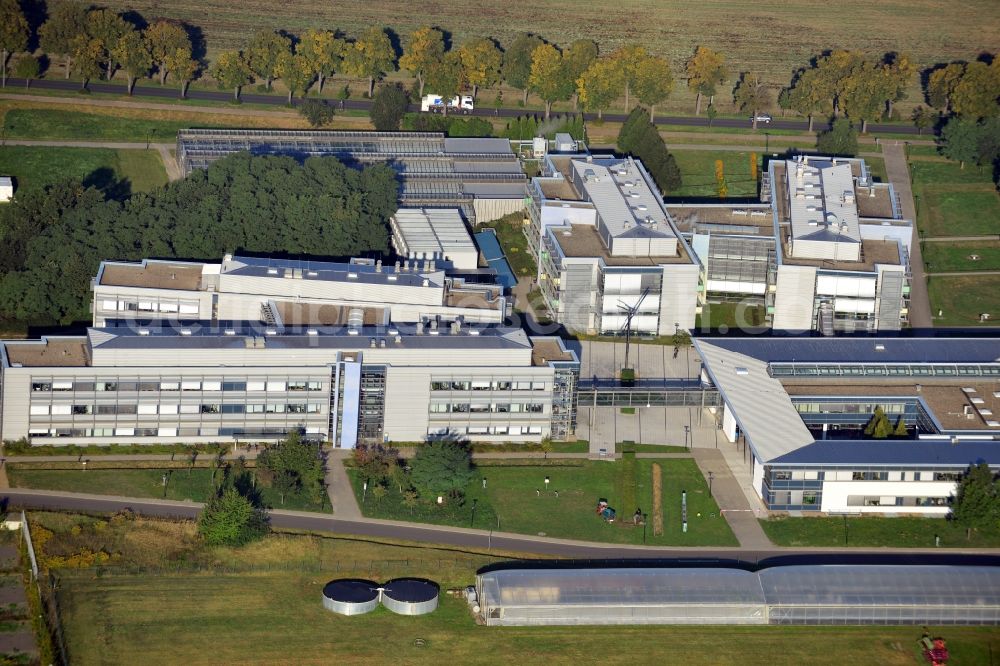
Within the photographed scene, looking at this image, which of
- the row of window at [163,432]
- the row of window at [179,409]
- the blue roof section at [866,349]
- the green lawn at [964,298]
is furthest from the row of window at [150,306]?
the green lawn at [964,298]

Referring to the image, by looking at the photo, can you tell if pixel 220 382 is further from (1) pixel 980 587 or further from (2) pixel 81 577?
(1) pixel 980 587

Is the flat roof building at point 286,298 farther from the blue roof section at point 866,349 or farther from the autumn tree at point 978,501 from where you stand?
the autumn tree at point 978,501

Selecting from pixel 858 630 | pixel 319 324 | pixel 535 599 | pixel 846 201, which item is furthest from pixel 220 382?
pixel 846 201

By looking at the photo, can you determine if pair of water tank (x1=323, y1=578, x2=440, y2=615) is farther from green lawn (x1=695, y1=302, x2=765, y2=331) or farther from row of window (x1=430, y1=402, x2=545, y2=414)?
green lawn (x1=695, y1=302, x2=765, y2=331)

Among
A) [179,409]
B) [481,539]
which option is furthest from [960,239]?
[179,409]

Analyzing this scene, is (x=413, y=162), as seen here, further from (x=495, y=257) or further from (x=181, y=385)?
(x=181, y=385)

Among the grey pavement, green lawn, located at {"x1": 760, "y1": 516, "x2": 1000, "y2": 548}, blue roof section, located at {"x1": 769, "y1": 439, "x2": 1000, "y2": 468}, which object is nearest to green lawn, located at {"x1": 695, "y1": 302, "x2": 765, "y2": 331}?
blue roof section, located at {"x1": 769, "y1": 439, "x2": 1000, "y2": 468}
